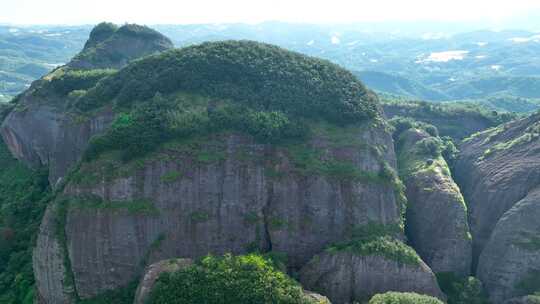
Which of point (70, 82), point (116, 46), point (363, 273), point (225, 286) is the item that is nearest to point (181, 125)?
point (225, 286)

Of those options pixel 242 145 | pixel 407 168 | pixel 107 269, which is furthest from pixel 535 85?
pixel 107 269

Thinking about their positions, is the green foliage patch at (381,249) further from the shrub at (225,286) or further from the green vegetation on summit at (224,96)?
the green vegetation on summit at (224,96)

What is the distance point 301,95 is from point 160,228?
1705 centimetres

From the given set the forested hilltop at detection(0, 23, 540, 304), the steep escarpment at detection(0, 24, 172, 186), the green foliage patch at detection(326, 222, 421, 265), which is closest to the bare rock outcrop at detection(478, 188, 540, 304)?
the forested hilltop at detection(0, 23, 540, 304)

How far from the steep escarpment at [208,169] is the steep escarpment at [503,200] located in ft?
24.0

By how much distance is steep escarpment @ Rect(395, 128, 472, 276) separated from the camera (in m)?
38.7

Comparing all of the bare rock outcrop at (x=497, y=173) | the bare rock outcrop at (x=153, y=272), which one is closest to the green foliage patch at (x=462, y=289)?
the bare rock outcrop at (x=497, y=173)

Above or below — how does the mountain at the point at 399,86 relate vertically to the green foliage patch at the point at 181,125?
below

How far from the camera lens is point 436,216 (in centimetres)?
4084

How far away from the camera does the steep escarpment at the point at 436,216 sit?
38.7 m

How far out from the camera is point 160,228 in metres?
34.4

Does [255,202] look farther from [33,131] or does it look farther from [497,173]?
[33,131]

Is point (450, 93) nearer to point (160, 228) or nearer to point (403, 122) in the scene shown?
point (403, 122)

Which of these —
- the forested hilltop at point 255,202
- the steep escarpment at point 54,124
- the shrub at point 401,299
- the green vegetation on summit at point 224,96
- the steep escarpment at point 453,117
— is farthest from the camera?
the steep escarpment at point 453,117
